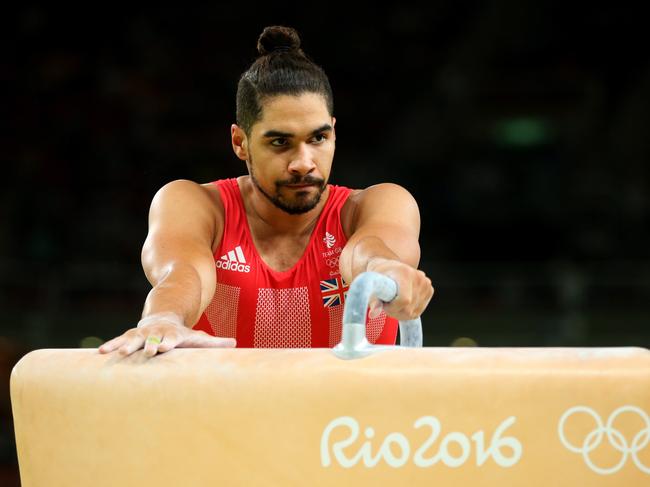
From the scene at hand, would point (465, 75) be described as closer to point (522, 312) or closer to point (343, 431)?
point (522, 312)

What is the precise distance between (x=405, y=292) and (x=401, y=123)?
26.2ft

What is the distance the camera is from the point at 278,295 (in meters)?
2.64

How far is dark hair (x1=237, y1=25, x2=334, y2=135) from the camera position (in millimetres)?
2477

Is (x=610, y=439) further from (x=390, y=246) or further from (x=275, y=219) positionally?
(x=275, y=219)

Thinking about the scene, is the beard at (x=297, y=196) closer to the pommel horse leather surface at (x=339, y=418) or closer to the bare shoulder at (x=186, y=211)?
the bare shoulder at (x=186, y=211)

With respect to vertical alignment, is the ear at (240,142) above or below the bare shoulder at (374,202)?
above

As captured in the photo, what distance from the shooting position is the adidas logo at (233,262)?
2.63 metres

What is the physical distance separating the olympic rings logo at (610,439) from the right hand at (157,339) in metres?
0.68

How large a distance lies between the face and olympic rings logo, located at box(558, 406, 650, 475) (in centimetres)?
125

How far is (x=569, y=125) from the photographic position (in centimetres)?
931

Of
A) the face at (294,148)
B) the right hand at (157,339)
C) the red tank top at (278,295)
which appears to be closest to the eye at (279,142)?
the face at (294,148)

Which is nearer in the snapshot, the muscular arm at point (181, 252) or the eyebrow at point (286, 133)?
the muscular arm at point (181, 252)

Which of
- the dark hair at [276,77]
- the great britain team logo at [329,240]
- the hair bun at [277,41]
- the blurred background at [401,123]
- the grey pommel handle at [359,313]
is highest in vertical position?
the blurred background at [401,123]

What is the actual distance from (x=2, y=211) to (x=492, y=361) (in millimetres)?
7132
